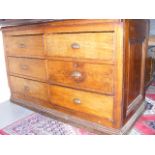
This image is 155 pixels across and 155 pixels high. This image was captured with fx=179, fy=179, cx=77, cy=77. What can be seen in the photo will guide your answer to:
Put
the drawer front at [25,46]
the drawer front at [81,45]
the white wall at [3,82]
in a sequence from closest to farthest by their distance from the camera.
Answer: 1. the drawer front at [81,45]
2. the drawer front at [25,46]
3. the white wall at [3,82]

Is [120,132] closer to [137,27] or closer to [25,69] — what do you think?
[137,27]

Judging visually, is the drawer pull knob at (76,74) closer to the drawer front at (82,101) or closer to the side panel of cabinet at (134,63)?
the drawer front at (82,101)

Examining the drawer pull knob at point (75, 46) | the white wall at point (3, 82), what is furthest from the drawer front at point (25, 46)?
the drawer pull knob at point (75, 46)

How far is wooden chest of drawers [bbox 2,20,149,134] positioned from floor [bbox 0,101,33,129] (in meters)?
0.10

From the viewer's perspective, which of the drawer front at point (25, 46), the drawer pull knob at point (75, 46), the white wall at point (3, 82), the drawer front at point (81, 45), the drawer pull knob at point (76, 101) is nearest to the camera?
the drawer front at point (81, 45)

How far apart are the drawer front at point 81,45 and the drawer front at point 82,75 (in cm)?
5

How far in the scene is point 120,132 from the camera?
1016 mm

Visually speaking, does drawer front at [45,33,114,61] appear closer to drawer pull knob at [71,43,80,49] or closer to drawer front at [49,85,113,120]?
drawer pull knob at [71,43,80,49]

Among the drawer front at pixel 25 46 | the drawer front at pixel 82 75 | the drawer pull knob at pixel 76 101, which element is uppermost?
the drawer front at pixel 25 46

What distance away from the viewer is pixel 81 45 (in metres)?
1.02

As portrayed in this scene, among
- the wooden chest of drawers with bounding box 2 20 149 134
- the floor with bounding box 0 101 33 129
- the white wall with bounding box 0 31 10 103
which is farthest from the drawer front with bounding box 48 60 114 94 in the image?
the white wall with bounding box 0 31 10 103

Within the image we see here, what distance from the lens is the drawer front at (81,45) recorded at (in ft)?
3.06
